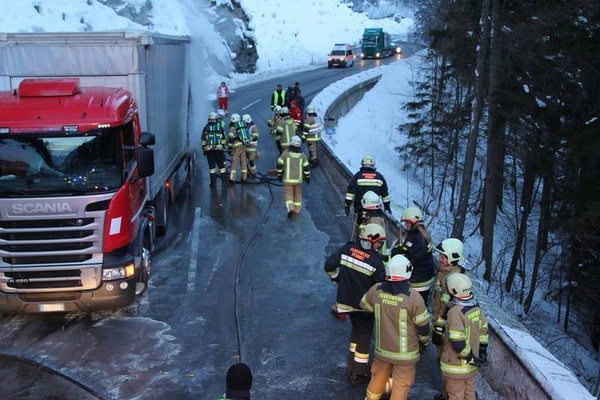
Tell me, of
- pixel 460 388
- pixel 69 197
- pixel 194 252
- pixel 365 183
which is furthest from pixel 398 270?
pixel 194 252

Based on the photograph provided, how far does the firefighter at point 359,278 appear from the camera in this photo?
641 centimetres

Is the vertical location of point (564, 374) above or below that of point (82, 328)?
above

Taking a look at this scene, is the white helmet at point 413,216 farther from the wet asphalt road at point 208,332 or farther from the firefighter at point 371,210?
the wet asphalt road at point 208,332

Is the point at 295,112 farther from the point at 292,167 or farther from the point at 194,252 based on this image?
the point at 194,252

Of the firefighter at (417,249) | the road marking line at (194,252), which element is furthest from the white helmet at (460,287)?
the road marking line at (194,252)

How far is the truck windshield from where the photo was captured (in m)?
7.38

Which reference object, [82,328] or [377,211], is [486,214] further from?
[82,328]

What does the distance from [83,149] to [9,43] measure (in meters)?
2.47

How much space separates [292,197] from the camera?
42.5 ft

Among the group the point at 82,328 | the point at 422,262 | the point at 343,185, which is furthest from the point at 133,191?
the point at 343,185

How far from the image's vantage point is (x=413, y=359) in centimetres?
569

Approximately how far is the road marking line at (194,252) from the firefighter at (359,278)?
11.2 ft

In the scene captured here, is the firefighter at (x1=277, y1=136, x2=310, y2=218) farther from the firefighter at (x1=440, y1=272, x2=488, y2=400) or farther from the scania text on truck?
the firefighter at (x1=440, y1=272, x2=488, y2=400)

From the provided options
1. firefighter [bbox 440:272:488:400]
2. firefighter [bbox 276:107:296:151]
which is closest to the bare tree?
firefighter [bbox 276:107:296:151]
